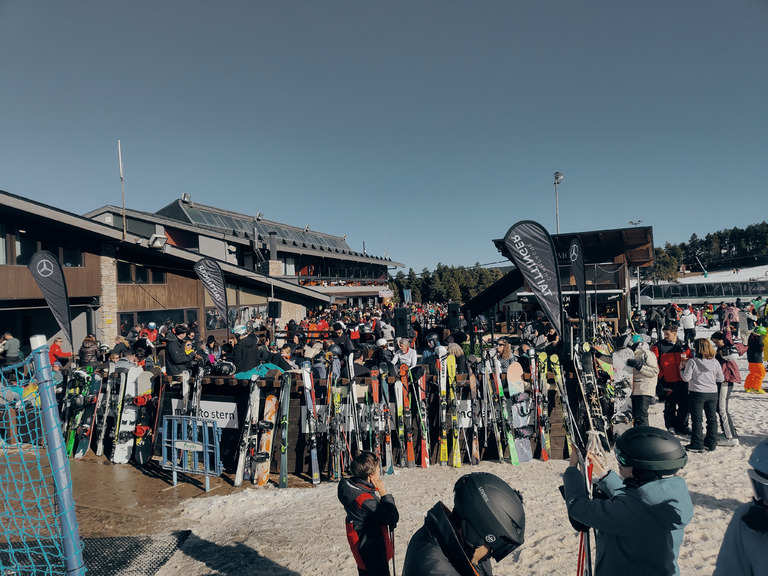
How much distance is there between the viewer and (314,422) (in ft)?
22.1

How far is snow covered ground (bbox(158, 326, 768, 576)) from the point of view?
4355 millimetres

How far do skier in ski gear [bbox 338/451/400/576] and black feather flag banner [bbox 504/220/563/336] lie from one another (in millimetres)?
5329

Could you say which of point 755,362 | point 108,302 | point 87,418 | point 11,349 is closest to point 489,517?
point 87,418

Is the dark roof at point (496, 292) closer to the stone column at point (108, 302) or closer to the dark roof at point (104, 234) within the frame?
the dark roof at point (104, 234)

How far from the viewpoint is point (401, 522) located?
509cm

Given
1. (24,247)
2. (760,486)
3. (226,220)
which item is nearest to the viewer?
(760,486)

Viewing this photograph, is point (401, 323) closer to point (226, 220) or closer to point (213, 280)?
point (213, 280)

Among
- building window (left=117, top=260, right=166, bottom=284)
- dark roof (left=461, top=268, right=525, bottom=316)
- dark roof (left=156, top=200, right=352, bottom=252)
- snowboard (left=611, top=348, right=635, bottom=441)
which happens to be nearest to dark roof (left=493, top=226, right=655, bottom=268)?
dark roof (left=461, top=268, right=525, bottom=316)

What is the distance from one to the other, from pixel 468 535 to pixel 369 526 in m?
1.43

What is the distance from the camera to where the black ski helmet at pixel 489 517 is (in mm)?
1867

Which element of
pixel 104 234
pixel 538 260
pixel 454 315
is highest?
pixel 104 234

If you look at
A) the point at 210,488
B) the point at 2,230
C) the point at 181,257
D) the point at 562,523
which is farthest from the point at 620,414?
the point at 2,230

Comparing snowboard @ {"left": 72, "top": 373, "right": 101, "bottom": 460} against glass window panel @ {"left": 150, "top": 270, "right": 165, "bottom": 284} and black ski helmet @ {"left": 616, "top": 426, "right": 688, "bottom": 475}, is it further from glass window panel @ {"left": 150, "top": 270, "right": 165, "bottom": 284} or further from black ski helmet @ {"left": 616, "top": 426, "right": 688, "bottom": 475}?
glass window panel @ {"left": 150, "top": 270, "right": 165, "bottom": 284}

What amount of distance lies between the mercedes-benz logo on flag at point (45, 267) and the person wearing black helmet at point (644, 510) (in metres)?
12.2
